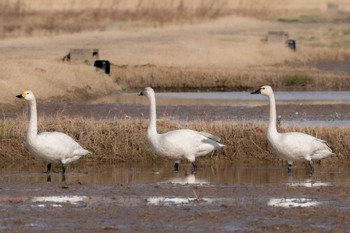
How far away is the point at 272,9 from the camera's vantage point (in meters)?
112

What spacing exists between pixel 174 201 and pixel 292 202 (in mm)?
1476

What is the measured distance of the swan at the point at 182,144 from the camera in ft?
58.0

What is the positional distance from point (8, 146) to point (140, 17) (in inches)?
2875

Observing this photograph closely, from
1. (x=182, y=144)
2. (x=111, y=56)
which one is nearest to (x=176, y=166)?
(x=182, y=144)

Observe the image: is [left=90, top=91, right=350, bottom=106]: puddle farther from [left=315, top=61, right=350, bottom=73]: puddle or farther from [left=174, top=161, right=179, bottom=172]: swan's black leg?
[left=174, top=161, right=179, bottom=172]: swan's black leg

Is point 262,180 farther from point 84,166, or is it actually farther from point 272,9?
point 272,9

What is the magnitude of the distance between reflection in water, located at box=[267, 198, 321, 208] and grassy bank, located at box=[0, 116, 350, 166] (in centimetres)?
479

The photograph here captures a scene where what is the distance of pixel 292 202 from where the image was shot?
1441 cm

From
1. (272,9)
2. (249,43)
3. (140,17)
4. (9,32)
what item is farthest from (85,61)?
(272,9)

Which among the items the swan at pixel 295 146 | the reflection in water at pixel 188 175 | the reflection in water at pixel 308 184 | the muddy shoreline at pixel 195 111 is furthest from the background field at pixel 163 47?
the reflection in water at pixel 308 184

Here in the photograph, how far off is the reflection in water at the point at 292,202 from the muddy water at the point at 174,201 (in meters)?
0.01

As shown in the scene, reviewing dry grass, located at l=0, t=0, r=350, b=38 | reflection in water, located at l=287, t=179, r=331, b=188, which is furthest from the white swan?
dry grass, located at l=0, t=0, r=350, b=38

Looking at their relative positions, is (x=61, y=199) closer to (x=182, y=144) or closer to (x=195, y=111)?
(x=182, y=144)

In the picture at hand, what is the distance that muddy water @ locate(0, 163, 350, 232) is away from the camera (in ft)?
41.9
